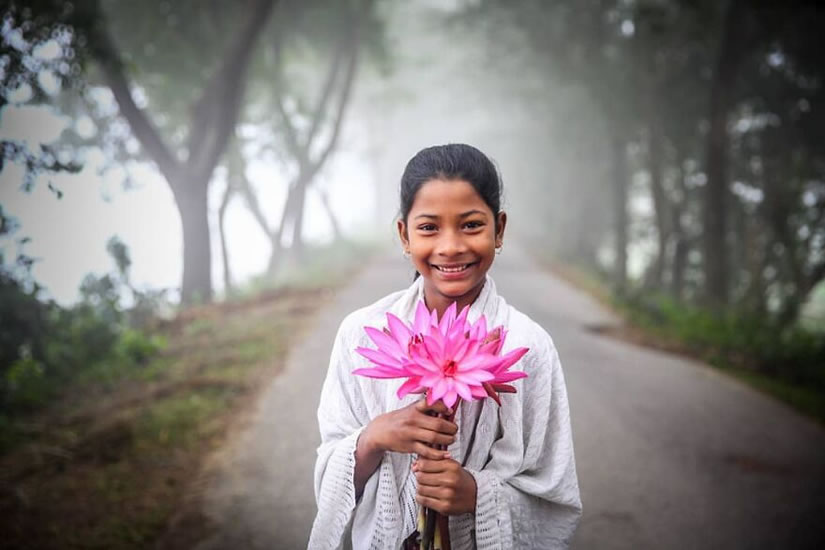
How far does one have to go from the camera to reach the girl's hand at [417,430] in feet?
4.17

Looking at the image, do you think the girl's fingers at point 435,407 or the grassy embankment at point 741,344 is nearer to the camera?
the girl's fingers at point 435,407

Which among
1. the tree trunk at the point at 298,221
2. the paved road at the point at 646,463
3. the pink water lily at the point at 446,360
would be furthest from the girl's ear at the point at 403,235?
the tree trunk at the point at 298,221

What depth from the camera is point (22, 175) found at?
3066 millimetres

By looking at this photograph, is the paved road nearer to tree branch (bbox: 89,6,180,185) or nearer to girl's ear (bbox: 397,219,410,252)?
girl's ear (bbox: 397,219,410,252)

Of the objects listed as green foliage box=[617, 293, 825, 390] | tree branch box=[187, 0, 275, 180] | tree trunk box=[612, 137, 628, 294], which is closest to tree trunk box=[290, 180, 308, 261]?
tree branch box=[187, 0, 275, 180]

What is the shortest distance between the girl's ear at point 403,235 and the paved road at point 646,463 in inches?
55.3

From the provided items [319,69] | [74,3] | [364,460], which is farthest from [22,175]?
[319,69]

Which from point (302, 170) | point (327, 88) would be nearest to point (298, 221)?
point (302, 170)

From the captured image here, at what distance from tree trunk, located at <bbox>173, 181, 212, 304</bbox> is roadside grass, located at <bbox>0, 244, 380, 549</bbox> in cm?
195

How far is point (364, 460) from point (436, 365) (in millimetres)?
422

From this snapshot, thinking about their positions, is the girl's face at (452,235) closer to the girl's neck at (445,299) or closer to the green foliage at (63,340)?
the girl's neck at (445,299)

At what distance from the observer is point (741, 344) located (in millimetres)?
6590

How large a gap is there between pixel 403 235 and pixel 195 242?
719 cm

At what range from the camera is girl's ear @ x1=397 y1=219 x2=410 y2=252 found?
62.6 inches
